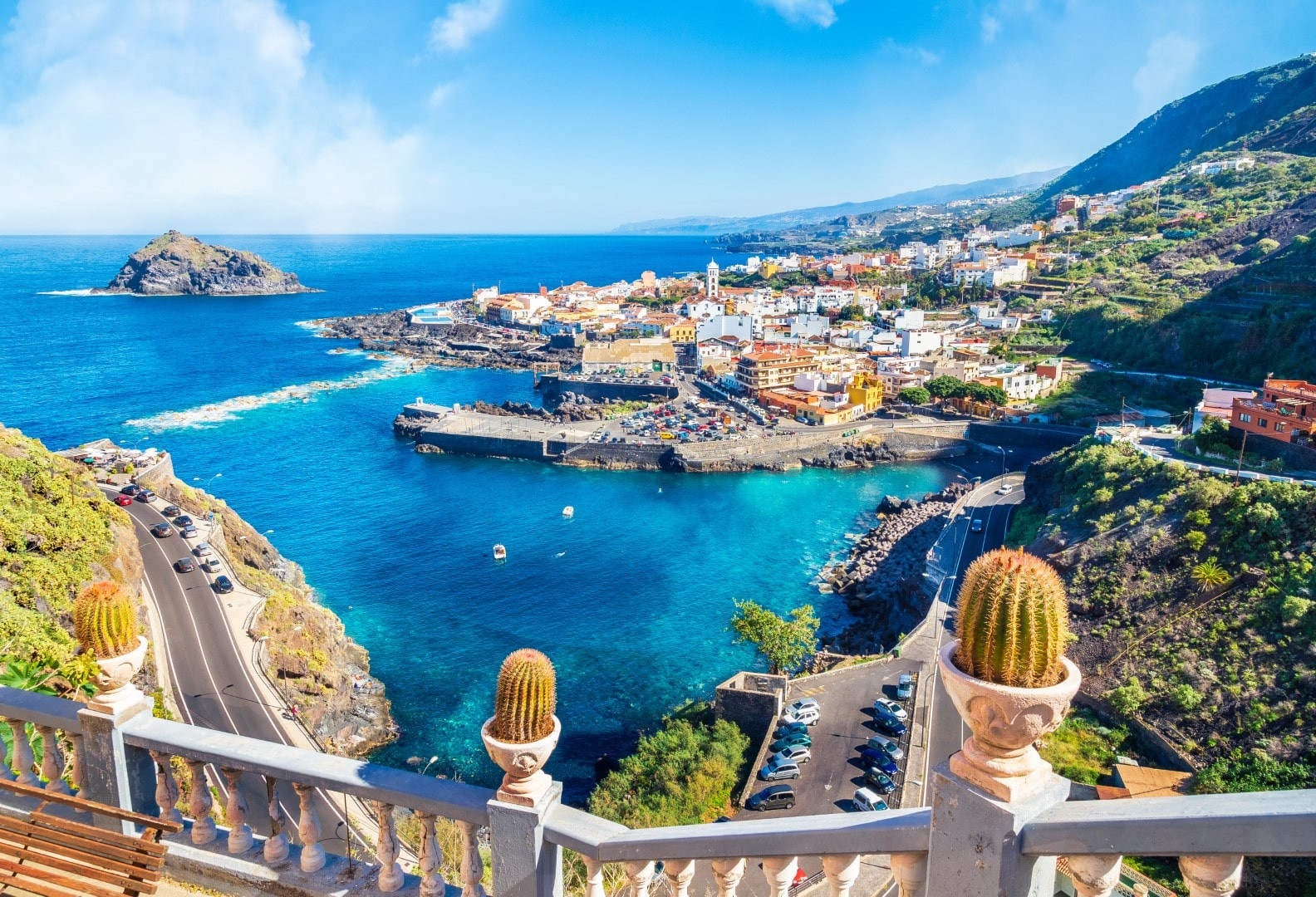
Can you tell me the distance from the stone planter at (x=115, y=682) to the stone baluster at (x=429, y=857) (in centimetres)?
146

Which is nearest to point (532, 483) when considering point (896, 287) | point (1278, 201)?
point (896, 287)

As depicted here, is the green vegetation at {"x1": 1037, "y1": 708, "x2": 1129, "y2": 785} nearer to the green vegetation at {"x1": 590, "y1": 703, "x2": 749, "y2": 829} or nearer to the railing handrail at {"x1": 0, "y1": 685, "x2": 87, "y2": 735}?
the green vegetation at {"x1": 590, "y1": 703, "x2": 749, "y2": 829}

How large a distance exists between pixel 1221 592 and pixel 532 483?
24.7 metres

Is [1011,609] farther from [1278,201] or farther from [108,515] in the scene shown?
[1278,201]

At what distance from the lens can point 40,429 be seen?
38188 millimetres

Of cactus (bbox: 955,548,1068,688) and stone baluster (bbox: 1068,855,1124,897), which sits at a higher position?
cactus (bbox: 955,548,1068,688)

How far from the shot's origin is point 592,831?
274 cm

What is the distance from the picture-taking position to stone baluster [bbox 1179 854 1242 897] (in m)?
1.78

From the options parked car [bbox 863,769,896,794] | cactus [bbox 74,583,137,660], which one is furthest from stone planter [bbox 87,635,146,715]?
parked car [bbox 863,769,896,794]

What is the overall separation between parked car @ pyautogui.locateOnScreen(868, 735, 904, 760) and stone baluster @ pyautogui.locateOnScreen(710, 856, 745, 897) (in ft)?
37.6

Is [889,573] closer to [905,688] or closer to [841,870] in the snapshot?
[905,688]

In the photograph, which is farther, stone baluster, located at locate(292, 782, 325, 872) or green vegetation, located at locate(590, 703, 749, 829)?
green vegetation, located at locate(590, 703, 749, 829)

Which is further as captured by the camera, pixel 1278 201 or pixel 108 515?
pixel 1278 201

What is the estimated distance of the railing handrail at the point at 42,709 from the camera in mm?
3496
